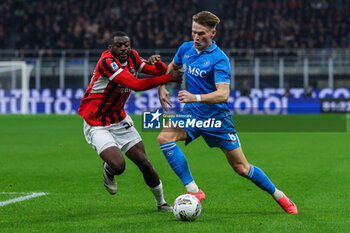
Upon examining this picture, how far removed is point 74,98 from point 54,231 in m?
23.5

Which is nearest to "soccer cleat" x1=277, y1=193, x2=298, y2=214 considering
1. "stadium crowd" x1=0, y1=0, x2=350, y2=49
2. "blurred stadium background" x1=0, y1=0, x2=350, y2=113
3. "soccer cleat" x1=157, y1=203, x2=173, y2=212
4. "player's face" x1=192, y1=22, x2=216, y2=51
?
"soccer cleat" x1=157, y1=203, x2=173, y2=212

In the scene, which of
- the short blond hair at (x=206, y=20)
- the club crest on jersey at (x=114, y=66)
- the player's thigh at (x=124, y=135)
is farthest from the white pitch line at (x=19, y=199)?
the short blond hair at (x=206, y=20)

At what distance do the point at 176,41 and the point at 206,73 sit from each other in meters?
27.3

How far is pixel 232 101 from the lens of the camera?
28062mm

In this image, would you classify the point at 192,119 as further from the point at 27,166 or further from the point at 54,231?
the point at 27,166

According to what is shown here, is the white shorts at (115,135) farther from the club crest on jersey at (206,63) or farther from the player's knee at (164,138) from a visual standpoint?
the club crest on jersey at (206,63)

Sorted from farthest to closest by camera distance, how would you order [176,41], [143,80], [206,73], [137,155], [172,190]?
[176,41] → [172,190] → [137,155] → [206,73] → [143,80]

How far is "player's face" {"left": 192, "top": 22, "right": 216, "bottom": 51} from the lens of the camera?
617 centimetres

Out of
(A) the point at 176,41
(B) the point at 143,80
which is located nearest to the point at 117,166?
(B) the point at 143,80

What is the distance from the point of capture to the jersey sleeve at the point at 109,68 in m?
6.19

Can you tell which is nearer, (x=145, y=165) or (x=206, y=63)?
(x=206, y=63)

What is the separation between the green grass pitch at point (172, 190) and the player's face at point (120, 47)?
1.67 m

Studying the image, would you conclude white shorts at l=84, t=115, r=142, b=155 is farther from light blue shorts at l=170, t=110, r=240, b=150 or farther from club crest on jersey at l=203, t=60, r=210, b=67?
club crest on jersey at l=203, t=60, r=210, b=67

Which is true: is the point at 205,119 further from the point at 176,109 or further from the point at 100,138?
the point at 176,109
